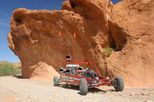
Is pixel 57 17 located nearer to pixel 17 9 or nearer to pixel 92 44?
pixel 92 44

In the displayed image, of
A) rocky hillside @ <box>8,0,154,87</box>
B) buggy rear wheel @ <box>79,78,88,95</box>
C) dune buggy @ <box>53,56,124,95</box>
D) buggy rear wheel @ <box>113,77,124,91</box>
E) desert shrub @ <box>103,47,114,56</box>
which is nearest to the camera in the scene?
buggy rear wheel @ <box>79,78,88,95</box>

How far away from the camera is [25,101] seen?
12172mm

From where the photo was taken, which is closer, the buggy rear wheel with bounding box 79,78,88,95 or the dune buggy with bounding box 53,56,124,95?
the buggy rear wheel with bounding box 79,78,88,95

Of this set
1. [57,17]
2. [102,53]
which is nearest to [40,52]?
[57,17]

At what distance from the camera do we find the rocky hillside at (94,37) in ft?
66.2

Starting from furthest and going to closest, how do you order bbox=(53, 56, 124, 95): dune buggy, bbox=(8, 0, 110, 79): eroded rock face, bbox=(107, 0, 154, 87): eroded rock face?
bbox=(8, 0, 110, 79): eroded rock face < bbox=(107, 0, 154, 87): eroded rock face < bbox=(53, 56, 124, 95): dune buggy

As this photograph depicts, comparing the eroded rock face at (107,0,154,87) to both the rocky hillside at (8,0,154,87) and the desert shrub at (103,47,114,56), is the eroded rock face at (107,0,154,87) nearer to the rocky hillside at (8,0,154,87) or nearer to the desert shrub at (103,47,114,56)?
the rocky hillside at (8,0,154,87)

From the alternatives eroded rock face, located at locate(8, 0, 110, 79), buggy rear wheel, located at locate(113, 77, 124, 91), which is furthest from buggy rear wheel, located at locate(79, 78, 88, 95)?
eroded rock face, located at locate(8, 0, 110, 79)

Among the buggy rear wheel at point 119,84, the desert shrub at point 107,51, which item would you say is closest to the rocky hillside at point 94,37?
the desert shrub at point 107,51

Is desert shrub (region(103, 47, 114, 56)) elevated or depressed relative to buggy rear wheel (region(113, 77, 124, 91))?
elevated

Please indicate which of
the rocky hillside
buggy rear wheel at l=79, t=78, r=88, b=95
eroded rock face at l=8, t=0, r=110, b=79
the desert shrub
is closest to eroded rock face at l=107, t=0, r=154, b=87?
the rocky hillside

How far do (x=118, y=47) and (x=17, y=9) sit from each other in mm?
10706

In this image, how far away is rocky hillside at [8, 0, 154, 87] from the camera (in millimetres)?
20172

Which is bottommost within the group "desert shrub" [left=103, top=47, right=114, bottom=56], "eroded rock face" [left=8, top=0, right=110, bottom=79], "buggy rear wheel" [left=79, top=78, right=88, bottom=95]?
"buggy rear wheel" [left=79, top=78, right=88, bottom=95]
